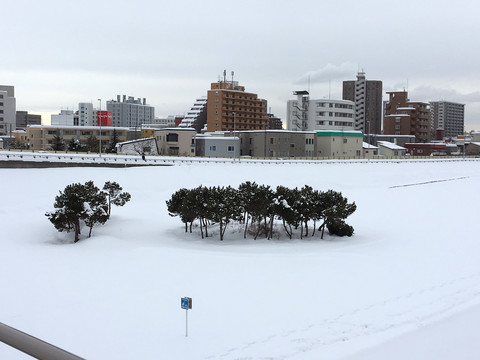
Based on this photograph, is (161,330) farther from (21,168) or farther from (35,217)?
(21,168)

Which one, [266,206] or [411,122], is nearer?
[266,206]

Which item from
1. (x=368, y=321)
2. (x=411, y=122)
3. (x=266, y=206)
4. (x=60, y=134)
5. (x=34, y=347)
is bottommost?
(x=368, y=321)

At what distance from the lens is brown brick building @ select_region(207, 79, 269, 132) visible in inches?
4473

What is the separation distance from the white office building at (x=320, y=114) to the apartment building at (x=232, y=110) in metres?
17.2

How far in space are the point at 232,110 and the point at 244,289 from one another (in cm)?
10045

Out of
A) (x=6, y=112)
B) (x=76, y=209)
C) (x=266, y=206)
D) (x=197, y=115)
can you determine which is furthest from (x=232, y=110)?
(x=76, y=209)

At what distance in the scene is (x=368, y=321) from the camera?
1377 centimetres

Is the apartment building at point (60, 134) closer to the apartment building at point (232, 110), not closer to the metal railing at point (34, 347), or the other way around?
the apartment building at point (232, 110)

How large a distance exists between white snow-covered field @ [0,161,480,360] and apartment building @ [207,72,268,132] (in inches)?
3095

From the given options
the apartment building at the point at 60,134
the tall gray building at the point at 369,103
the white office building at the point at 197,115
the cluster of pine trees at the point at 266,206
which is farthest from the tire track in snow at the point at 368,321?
the tall gray building at the point at 369,103

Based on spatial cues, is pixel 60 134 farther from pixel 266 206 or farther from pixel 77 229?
pixel 266 206

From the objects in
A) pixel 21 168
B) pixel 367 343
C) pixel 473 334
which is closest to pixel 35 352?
pixel 367 343

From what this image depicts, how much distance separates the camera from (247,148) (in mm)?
77375

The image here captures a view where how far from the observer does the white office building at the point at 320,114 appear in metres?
97.6
